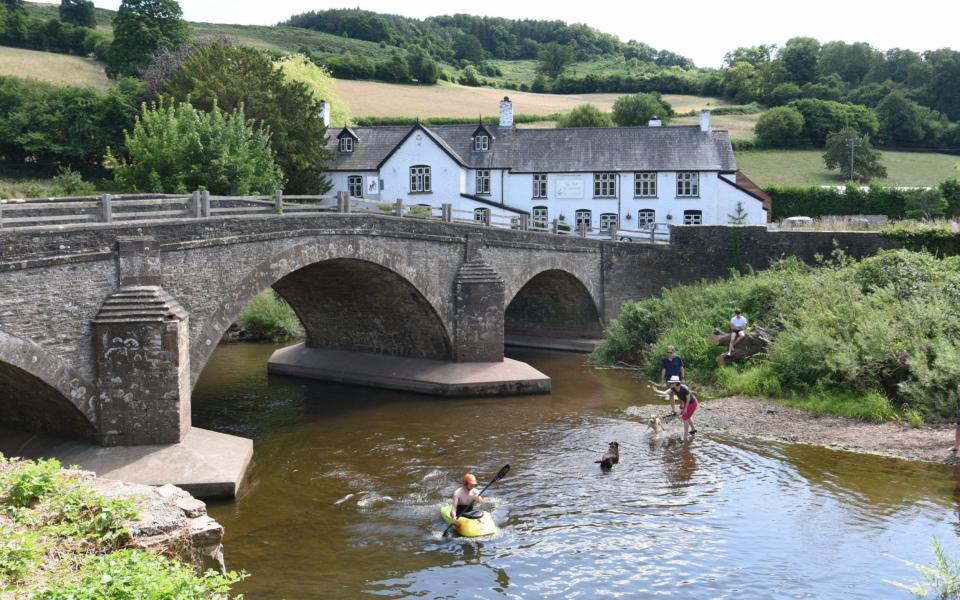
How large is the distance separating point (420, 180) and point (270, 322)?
756 inches

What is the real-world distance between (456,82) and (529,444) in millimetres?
99048

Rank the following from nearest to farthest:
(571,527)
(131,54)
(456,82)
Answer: (571,527) < (131,54) < (456,82)

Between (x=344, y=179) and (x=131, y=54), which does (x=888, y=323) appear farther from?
(x=131, y=54)

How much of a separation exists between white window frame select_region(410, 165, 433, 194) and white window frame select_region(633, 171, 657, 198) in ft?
41.4

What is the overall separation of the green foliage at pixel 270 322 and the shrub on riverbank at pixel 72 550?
1031 inches

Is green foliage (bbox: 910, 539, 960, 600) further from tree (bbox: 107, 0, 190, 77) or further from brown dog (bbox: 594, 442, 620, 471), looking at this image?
tree (bbox: 107, 0, 190, 77)

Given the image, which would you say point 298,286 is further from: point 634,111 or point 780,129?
point 780,129

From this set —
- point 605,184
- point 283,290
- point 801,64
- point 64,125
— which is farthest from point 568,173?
point 801,64

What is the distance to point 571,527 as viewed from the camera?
55.1ft

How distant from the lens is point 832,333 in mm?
27219

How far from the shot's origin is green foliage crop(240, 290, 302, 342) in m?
39.8

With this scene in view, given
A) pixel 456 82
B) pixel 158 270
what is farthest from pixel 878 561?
pixel 456 82

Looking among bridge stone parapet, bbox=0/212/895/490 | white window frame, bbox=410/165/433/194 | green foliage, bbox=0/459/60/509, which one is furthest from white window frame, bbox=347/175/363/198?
green foliage, bbox=0/459/60/509

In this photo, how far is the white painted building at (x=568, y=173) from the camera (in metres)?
53.6
